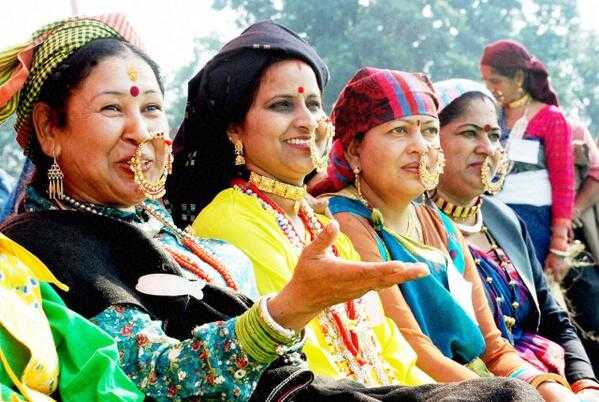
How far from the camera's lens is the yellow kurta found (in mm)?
3195

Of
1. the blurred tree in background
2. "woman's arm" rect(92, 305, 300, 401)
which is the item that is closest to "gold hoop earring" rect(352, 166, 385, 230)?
"woman's arm" rect(92, 305, 300, 401)

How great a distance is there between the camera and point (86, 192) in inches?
110

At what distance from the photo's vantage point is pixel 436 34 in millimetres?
26672

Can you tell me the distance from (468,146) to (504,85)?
1535 millimetres

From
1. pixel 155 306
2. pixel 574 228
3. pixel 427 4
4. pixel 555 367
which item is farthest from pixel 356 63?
Result: pixel 155 306

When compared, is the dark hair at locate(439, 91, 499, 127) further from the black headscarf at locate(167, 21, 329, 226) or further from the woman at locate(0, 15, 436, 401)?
the woman at locate(0, 15, 436, 401)

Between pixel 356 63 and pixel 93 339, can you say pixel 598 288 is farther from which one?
pixel 356 63

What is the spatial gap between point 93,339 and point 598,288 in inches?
166

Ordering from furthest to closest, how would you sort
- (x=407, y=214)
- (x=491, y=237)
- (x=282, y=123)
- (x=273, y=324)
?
1. (x=491, y=237)
2. (x=407, y=214)
3. (x=282, y=123)
4. (x=273, y=324)

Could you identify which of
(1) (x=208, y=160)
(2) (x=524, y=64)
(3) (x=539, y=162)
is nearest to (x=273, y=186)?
(1) (x=208, y=160)

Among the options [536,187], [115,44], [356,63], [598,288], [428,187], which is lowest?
[356,63]

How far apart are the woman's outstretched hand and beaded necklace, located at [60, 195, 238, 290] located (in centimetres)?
61

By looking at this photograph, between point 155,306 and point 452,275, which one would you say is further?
point 452,275

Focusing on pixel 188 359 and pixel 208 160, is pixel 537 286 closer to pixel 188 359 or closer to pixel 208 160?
pixel 208 160
